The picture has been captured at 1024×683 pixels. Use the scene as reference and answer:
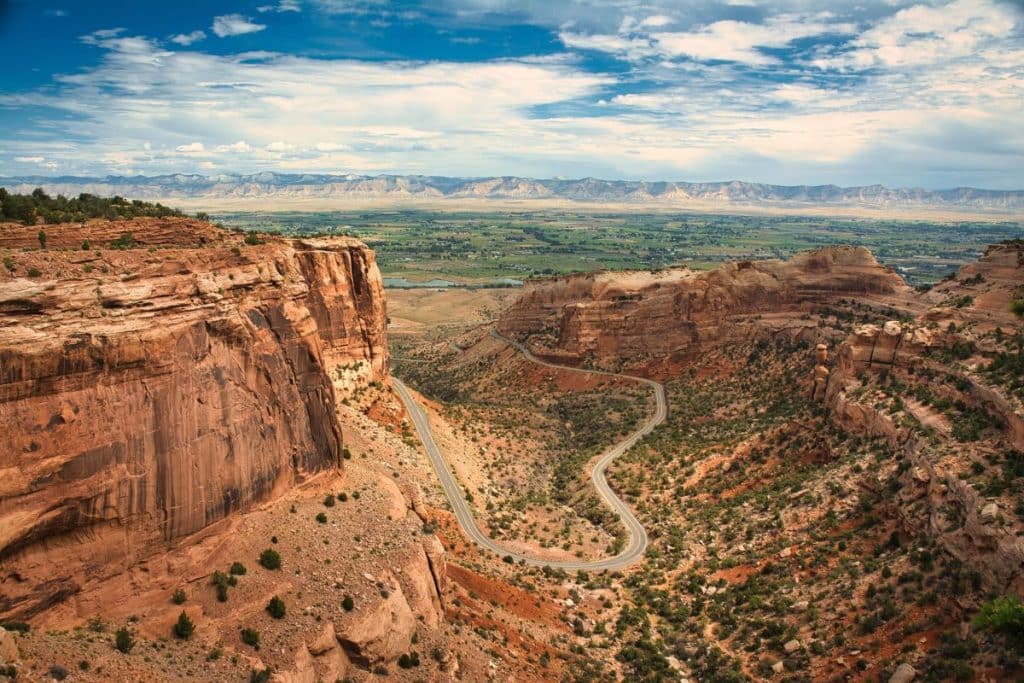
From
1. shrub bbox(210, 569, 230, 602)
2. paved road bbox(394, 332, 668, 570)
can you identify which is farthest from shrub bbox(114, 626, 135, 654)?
paved road bbox(394, 332, 668, 570)

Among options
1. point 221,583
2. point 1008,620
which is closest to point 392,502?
point 221,583

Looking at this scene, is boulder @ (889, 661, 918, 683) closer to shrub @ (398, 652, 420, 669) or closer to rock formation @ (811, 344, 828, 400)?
shrub @ (398, 652, 420, 669)

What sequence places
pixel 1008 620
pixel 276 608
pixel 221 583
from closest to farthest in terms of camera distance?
pixel 1008 620, pixel 221 583, pixel 276 608

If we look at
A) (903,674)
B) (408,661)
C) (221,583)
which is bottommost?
(408,661)

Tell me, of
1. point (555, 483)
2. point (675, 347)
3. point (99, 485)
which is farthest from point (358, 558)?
point (675, 347)

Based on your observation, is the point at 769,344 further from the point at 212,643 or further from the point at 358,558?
the point at 212,643

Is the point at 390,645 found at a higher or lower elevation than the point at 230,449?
lower

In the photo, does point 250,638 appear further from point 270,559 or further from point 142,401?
point 142,401
